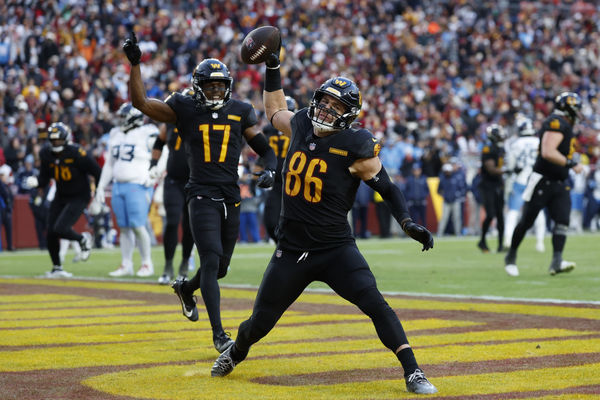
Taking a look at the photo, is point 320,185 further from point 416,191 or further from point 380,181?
point 416,191

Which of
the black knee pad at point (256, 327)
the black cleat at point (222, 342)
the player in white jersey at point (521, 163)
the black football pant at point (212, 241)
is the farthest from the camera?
the player in white jersey at point (521, 163)

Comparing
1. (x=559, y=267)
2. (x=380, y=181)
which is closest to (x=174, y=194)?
(x=559, y=267)

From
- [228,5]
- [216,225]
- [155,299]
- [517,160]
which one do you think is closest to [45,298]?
[155,299]

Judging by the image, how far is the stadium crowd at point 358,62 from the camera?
22.4 meters

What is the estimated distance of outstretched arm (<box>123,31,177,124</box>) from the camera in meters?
6.72

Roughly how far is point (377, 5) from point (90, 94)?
14.4 metres

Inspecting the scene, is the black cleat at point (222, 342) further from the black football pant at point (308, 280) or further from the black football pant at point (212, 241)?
the black football pant at point (308, 280)

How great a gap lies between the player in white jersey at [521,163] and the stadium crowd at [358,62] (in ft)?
21.4

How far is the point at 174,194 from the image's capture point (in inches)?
484

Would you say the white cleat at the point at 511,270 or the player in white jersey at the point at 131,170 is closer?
the white cleat at the point at 511,270

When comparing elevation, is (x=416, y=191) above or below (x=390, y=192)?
below

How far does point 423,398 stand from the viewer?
522cm

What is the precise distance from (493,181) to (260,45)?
1191 cm

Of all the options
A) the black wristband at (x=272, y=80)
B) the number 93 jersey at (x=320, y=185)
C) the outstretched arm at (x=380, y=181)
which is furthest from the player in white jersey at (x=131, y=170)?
the outstretched arm at (x=380, y=181)
